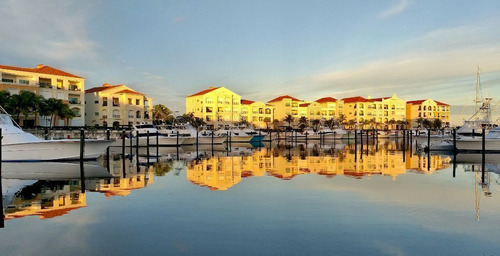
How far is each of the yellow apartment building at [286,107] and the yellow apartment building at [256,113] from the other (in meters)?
6.11

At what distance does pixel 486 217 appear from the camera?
11656 mm

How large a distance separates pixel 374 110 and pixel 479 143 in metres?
99.3

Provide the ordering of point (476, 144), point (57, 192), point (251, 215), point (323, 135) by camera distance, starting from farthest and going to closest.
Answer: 1. point (323, 135)
2. point (476, 144)
3. point (57, 192)
4. point (251, 215)

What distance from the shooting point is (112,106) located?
75250 millimetres

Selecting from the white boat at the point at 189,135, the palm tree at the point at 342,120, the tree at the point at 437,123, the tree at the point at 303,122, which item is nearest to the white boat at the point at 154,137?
the white boat at the point at 189,135

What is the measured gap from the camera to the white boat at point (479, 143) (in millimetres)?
36781

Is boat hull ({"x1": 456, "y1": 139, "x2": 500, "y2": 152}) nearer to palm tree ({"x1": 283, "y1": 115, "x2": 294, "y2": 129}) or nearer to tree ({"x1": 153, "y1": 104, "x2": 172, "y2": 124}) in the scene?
tree ({"x1": 153, "y1": 104, "x2": 172, "y2": 124})

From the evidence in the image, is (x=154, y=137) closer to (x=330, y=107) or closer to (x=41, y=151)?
(x=41, y=151)


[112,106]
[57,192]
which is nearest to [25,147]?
[57,192]

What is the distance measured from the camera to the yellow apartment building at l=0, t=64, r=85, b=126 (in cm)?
5859

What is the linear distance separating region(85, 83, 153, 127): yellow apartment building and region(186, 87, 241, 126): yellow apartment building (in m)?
23.1

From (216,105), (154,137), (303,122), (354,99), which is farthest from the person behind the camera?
(354,99)

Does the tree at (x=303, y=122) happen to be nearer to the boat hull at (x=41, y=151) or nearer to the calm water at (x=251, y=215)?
the boat hull at (x=41, y=151)

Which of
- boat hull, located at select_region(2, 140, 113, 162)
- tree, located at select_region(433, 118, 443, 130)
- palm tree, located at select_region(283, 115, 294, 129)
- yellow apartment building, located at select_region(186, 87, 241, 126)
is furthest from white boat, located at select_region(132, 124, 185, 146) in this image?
tree, located at select_region(433, 118, 443, 130)
